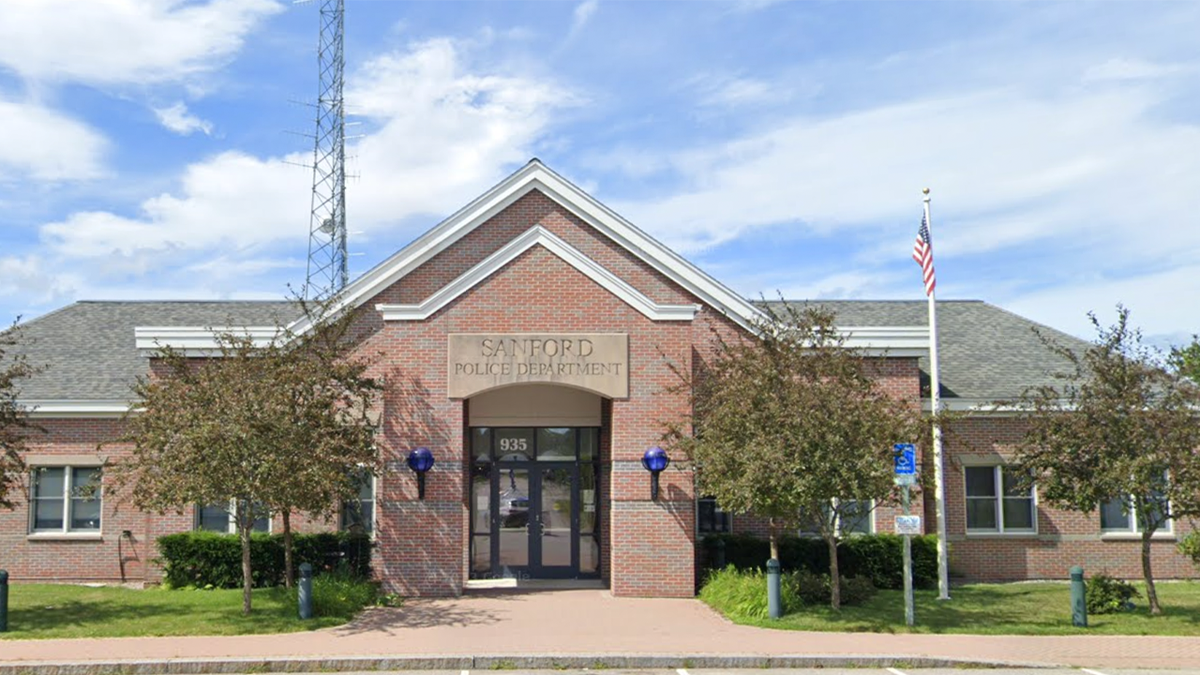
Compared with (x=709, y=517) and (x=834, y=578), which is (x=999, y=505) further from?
(x=834, y=578)

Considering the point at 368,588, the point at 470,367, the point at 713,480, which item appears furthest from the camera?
the point at 470,367

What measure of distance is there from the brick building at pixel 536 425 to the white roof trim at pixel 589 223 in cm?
4

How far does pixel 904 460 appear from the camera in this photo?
54.9 ft

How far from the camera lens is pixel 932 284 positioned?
20938 mm

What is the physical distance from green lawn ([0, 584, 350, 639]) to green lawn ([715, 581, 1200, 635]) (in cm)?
769

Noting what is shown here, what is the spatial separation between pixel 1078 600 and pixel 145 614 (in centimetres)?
1536

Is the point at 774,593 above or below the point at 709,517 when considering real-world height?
below

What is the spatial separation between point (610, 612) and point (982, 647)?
20.5 ft

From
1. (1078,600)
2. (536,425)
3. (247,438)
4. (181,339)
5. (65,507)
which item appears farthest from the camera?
(65,507)

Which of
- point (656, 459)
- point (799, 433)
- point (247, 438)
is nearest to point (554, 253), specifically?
point (656, 459)

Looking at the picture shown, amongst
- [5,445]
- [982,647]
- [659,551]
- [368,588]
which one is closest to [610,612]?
[659,551]

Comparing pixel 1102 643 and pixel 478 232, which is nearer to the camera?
pixel 1102 643

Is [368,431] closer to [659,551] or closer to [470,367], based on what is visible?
[470,367]

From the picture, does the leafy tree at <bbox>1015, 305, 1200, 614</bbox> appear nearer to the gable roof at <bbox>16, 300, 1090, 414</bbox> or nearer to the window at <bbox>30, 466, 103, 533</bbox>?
the gable roof at <bbox>16, 300, 1090, 414</bbox>
